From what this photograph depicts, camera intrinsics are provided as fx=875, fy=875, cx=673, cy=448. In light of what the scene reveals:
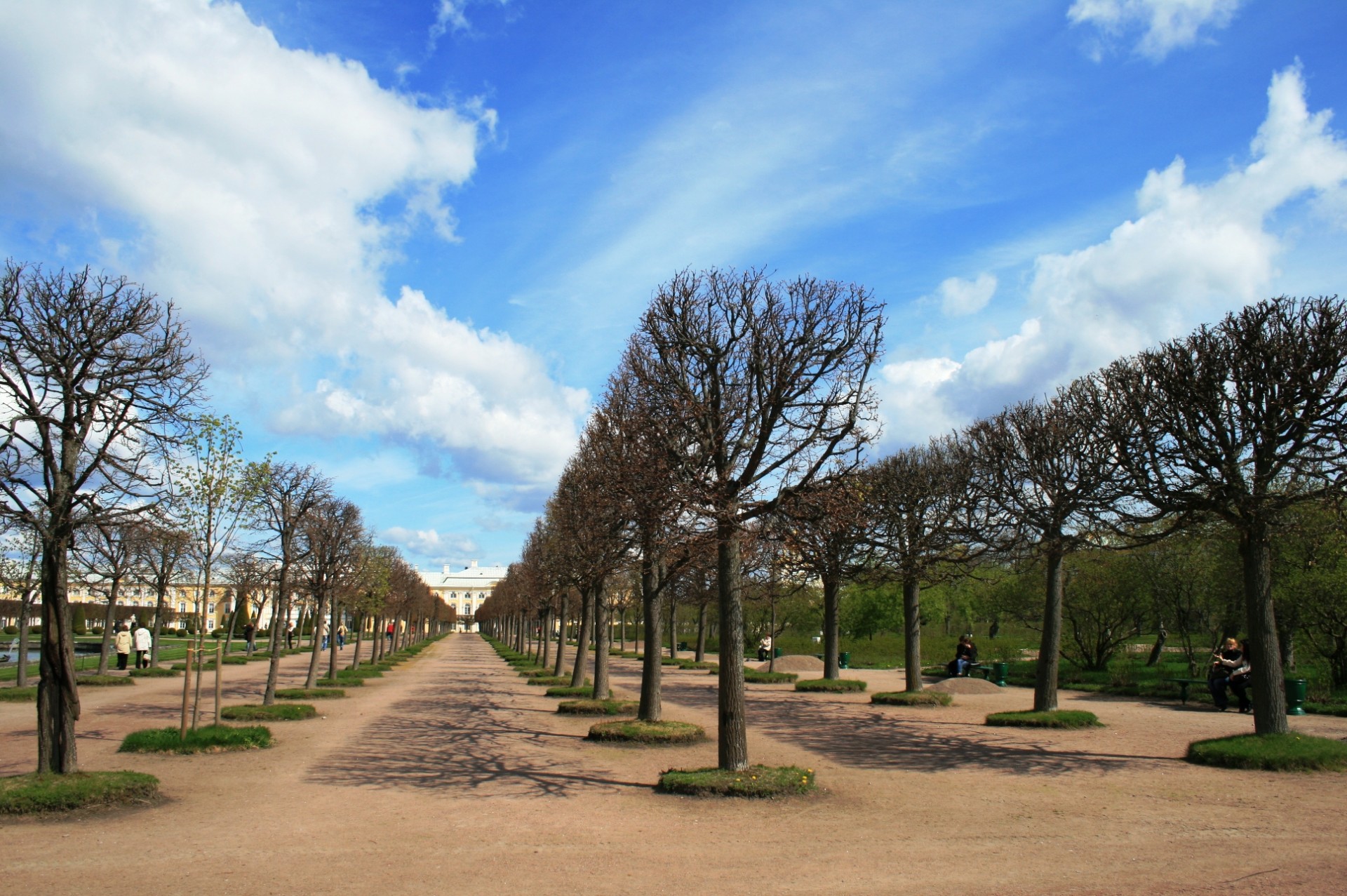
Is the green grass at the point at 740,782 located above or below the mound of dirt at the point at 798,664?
above

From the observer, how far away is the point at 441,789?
11219 mm

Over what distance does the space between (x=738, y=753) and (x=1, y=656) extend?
41.3 m

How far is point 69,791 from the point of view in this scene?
933 cm

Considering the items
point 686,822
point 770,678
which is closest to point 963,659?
point 770,678

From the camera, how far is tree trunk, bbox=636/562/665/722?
16188 millimetres

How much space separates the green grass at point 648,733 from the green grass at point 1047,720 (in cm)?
611

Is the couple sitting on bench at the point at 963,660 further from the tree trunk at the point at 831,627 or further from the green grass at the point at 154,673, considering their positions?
the green grass at the point at 154,673

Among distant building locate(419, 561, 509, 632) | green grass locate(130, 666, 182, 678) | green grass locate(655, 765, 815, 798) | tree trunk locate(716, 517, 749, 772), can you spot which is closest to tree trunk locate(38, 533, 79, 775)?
green grass locate(655, 765, 815, 798)

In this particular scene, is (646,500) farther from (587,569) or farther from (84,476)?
(587,569)

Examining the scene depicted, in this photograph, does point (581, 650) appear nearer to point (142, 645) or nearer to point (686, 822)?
point (686, 822)

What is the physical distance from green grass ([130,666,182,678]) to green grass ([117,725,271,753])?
16.0 metres

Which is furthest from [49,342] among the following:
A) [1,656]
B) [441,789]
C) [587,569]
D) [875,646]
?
[875,646]

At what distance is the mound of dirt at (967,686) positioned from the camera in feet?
85.4

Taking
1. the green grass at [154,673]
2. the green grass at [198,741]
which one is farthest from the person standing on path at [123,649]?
the green grass at [198,741]
